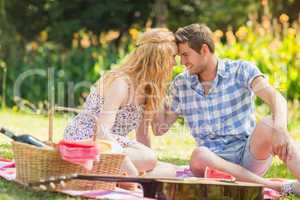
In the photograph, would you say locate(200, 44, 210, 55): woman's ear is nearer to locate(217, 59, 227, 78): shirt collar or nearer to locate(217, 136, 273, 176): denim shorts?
locate(217, 59, 227, 78): shirt collar

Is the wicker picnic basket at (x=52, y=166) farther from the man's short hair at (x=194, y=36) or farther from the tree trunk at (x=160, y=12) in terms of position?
the tree trunk at (x=160, y=12)

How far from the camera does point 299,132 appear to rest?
734 centimetres

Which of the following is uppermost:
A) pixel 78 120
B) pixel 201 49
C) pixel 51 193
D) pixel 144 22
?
Answer: pixel 144 22

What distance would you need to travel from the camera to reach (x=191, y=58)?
4641mm

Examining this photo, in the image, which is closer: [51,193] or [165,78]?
[51,193]

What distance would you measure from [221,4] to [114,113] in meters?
8.79

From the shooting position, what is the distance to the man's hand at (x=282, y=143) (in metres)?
4.18

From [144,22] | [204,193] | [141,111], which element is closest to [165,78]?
[141,111]

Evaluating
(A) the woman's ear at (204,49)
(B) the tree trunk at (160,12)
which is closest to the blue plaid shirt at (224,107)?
(A) the woman's ear at (204,49)

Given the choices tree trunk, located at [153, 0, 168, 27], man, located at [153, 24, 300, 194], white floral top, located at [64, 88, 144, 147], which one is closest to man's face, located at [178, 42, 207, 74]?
man, located at [153, 24, 300, 194]

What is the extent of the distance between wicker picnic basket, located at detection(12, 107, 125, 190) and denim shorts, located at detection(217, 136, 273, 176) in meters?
0.79

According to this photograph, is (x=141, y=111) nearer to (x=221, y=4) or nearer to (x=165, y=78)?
(x=165, y=78)

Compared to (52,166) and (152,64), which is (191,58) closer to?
(152,64)

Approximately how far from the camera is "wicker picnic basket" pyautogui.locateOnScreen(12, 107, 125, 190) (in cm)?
394
